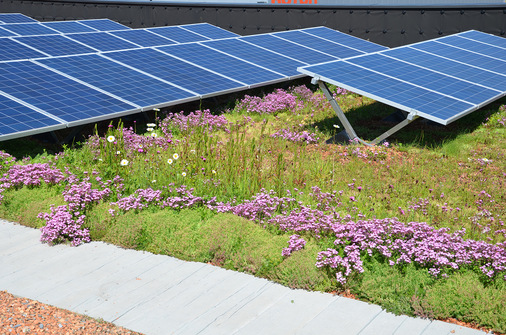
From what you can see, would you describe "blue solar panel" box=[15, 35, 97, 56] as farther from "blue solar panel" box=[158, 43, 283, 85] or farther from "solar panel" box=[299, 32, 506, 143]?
"solar panel" box=[299, 32, 506, 143]

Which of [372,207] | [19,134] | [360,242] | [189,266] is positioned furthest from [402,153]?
[19,134]

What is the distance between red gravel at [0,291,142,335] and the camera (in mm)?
5469

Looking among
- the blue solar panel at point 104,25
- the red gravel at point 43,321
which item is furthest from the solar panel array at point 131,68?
the red gravel at point 43,321

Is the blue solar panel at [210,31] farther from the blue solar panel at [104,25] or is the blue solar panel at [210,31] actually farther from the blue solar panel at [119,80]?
the blue solar panel at [119,80]

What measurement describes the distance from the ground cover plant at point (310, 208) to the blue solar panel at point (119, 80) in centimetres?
76

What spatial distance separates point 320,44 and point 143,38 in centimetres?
638

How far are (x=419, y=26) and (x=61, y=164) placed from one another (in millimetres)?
14996

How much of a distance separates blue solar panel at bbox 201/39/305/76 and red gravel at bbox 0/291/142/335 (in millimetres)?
11185

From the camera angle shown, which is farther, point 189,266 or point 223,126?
point 223,126

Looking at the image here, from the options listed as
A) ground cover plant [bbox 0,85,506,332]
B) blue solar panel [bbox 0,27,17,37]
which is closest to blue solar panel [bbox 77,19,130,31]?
blue solar panel [bbox 0,27,17,37]

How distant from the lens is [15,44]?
1812cm

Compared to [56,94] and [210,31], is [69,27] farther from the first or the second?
[56,94]

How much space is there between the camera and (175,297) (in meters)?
6.21

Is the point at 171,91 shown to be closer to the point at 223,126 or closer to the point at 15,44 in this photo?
the point at 223,126
